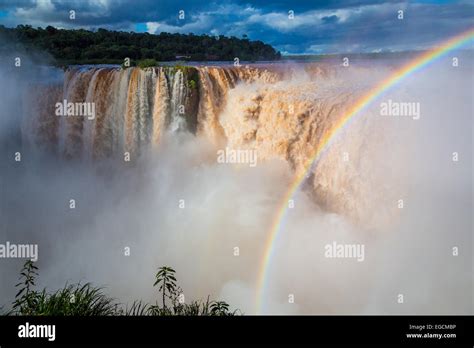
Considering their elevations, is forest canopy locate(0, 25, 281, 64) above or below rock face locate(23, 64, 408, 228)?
above

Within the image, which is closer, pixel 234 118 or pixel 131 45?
pixel 131 45

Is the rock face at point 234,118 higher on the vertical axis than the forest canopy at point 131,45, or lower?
lower

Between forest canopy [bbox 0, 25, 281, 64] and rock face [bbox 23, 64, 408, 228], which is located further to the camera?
rock face [bbox 23, 64, 408, 228]

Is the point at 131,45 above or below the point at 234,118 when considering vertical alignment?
above

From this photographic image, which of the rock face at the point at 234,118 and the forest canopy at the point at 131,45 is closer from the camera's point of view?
the forest canopy at the point at 131,45

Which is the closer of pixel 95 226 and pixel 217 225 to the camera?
pixel 217 225
